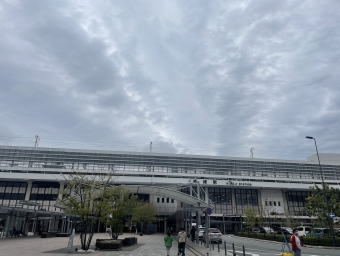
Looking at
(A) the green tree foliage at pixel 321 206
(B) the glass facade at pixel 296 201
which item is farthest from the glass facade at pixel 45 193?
(B) the glass facade at pixel 296 201

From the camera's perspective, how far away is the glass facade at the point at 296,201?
205 feet

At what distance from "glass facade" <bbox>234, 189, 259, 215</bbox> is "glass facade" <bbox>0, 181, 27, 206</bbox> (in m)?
49.6

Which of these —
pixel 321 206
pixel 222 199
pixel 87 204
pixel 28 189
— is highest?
pixel 28 189

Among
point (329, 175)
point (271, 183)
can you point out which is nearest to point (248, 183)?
point (271, 183)

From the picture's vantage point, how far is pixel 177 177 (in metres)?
65.3

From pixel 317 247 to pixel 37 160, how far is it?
203 feet

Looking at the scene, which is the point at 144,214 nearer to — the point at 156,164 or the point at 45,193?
the point at 156,164

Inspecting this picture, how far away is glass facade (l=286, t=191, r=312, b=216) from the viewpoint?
62.4m

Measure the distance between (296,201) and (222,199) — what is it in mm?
19308

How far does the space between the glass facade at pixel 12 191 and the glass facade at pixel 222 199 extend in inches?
1711

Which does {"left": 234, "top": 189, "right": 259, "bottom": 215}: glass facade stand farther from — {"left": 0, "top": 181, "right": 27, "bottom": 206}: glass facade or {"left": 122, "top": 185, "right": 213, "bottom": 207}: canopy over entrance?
{"left": 0, "top": 181, "right": 27, "bottom": 206}: glass facade

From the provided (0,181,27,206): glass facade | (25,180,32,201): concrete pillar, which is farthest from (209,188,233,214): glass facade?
(0,181,27,206): glass facade

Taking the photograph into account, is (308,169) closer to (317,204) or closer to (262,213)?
(262,213)

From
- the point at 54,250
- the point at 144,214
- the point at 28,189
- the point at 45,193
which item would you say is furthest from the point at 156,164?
the point at 54,250
